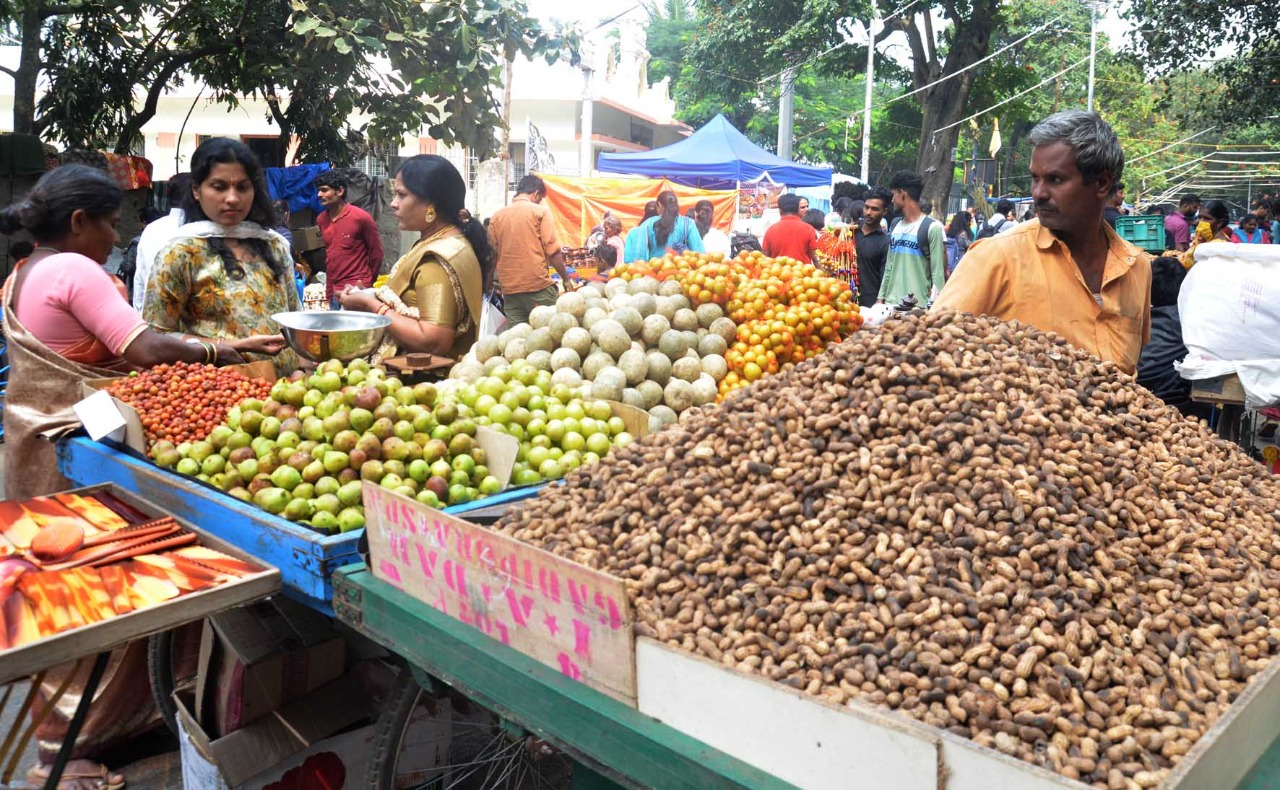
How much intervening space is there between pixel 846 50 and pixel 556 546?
24898mm

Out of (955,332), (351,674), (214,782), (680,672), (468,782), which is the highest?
(955,332)

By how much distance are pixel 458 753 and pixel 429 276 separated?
5.86 ft

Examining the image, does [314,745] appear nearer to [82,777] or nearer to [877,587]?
[82,777]

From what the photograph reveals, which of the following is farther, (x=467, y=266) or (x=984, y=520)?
(x=467, y=266)

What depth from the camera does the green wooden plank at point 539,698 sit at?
62.7 inches

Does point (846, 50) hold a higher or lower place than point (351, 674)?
higher

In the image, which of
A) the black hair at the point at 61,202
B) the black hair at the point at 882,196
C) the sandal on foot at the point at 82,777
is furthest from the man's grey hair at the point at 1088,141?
the black hair at the point at 882,196

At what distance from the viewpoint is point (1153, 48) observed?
14867 mm

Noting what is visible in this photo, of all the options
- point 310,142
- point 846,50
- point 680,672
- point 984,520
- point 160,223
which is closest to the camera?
point 680,672

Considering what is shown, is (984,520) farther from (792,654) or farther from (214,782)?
(214,782)

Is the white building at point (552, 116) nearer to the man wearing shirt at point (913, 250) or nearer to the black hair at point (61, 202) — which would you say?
the man wearing shirt at point (913, 250)

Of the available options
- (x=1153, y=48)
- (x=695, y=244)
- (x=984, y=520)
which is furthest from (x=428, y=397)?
(x=1153, y=48)

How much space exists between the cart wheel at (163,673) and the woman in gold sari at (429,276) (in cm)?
131

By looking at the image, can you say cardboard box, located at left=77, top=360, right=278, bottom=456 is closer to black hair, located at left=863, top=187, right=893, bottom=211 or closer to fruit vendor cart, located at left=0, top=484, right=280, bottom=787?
fruit vendor cart, located at left=0, top=484, right=280, bottom=787
